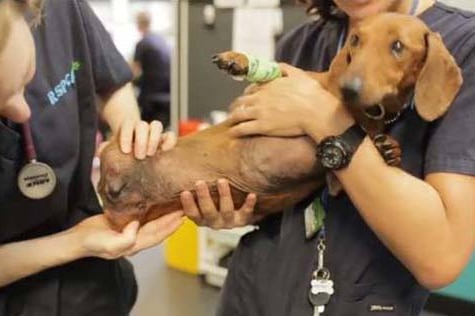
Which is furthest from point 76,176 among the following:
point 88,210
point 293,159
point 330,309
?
point 330,309

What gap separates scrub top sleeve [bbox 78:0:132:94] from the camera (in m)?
1.26

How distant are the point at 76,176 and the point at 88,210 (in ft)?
0.30

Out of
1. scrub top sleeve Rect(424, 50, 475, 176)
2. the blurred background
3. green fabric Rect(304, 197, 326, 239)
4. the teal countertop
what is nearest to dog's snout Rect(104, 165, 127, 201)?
green fabric Rect(304, 197, 326, 239)

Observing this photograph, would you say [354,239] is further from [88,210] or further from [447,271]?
[88,210]

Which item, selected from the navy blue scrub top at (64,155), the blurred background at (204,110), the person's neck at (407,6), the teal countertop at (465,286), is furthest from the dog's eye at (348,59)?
the teal countertop at (465,286)

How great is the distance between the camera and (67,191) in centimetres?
121

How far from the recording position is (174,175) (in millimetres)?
1229

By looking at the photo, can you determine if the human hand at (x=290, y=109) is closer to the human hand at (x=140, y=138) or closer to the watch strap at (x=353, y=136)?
the watch strap at (x=353, y=136)

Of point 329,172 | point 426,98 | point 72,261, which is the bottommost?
point 72,261

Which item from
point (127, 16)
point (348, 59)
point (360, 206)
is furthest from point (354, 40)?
point (127, 16)

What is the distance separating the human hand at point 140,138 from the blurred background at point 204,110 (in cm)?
154

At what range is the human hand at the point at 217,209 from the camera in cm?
118

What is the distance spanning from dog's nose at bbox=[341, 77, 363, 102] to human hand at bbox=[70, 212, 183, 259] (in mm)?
392

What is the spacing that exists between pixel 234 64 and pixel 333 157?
0.82 feet
